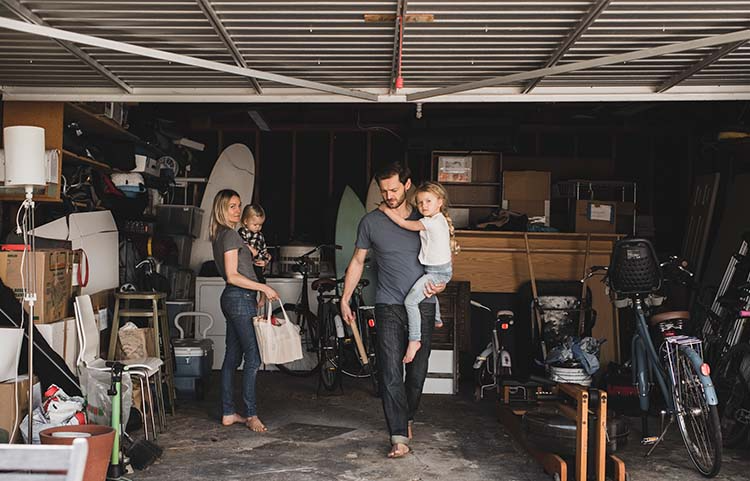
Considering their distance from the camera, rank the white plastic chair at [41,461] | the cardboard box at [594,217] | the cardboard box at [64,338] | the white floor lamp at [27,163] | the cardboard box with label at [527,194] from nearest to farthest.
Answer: the white plastic chair at [41,461] < the white floor lamp at [27,163] < the cardboard box at [64,338] < the cardboard box at [594,217] < the cardboard box with label at [527,194]

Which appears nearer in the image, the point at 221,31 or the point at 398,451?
the point at 221,31

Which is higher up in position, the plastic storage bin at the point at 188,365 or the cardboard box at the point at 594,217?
the cardboard box at the point at 594,217

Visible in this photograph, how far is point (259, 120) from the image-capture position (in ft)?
27.8

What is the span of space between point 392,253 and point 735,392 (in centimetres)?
225

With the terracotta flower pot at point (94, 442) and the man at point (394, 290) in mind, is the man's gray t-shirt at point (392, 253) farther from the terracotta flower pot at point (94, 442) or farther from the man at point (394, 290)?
the terracotta flower pot at point (94, 442)

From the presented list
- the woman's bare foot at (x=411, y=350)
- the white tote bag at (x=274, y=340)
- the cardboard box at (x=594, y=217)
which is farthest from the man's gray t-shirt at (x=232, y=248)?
the cardboard box at (x=594, y=217)

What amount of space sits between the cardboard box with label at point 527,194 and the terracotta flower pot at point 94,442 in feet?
16.4

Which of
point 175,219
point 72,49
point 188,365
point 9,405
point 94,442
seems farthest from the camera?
point 175,219

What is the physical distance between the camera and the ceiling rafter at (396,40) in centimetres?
365

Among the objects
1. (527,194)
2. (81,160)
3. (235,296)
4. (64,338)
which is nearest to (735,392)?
(235,296)

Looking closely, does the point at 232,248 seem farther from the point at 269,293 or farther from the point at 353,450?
the point at 353,450

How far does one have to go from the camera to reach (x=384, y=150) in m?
8.74

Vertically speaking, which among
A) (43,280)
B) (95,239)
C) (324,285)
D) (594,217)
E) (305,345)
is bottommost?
(305,345)

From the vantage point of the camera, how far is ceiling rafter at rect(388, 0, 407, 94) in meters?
3.65
